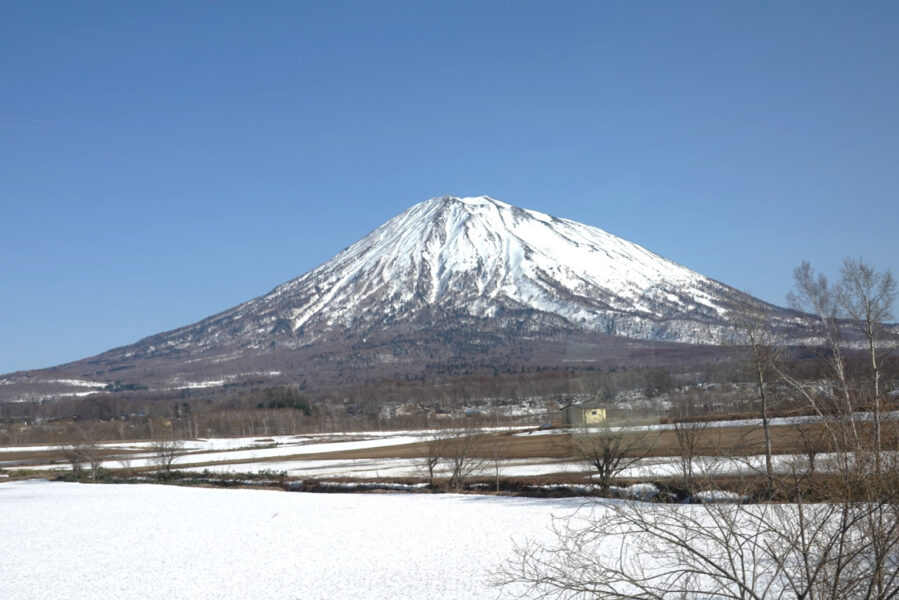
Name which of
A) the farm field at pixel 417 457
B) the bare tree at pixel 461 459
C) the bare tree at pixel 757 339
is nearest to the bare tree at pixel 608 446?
the farm field at pixel 417 457

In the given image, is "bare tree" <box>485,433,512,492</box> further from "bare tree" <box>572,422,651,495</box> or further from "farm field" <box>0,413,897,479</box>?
"bare tree" <box>572,422,651,495</box>

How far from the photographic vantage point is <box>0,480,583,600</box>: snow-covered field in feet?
54.6

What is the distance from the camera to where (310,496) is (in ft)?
119

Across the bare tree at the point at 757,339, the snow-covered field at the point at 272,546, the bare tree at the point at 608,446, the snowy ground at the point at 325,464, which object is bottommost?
the snowy ground at the point at 325,464

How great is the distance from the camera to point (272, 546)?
2203 centimetres

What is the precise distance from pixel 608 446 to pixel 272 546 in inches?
560

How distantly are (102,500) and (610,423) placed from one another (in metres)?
26.2

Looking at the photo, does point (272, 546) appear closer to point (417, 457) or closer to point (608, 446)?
point (608, 446)

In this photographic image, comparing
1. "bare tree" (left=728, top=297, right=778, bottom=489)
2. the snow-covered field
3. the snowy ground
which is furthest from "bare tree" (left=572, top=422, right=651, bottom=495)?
"bare tree" (left=728, top=297, right=778, bottom=489)

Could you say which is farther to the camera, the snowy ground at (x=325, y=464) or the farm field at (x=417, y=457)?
the snowy ground at (x=325, y=464)

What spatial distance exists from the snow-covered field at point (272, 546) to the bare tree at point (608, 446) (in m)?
3.09

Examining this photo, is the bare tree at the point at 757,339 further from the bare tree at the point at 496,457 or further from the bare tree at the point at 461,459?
the bare tree at the point at 461,459

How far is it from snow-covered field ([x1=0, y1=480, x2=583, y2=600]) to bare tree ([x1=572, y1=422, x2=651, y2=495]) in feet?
10.1

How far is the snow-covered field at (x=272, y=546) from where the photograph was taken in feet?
54.6
